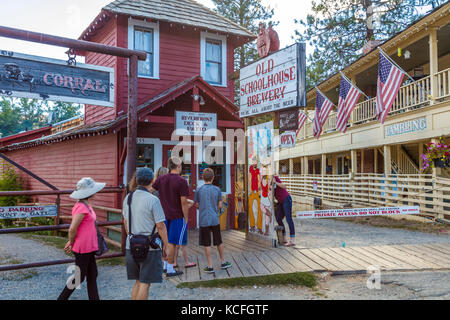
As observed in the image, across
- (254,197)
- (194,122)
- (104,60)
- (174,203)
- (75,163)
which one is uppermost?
(104,60)

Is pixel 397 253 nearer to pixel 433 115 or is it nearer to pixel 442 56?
pixel 433 115

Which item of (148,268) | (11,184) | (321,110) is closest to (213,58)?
(321,110)

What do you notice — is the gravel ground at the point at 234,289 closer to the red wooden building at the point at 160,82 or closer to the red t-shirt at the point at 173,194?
the red t-shirt at the point at 173,194

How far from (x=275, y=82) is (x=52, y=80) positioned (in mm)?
4501

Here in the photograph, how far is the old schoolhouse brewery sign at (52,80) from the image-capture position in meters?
6.50

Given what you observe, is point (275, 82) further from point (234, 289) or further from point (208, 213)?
point (234, 289)

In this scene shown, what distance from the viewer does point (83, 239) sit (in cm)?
440

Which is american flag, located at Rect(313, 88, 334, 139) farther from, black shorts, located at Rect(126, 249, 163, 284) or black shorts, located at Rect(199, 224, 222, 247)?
black shorts, located at Rect(126, 249, 163, 284)

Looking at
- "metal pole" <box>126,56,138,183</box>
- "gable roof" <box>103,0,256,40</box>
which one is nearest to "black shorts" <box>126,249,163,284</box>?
"metal pole" <box>126,56,138,183</box>

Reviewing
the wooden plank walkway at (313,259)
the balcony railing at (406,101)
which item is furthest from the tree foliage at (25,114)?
the wooden plank walkway at (313,259)

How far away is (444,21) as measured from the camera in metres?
12.4

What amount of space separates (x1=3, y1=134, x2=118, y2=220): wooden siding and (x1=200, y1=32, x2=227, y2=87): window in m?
4.02

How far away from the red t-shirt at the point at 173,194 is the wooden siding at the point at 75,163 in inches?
190
